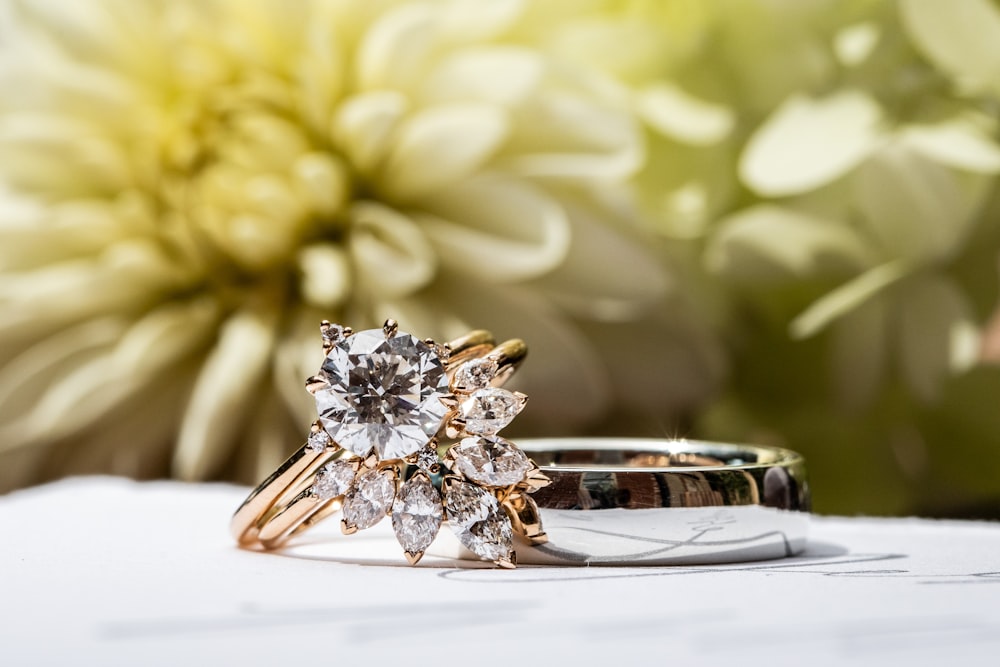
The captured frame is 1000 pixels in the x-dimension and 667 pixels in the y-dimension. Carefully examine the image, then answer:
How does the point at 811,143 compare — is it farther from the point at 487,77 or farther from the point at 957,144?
the point at 487,77

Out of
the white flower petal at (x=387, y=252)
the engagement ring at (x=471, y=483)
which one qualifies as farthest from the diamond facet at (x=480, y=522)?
the white flower petal at (x=387, y=252)

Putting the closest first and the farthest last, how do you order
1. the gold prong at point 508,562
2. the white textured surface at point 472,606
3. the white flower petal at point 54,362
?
the white textured surface at point 472,606
the gold prong at point 508,562
the white flower petal at point 54,362

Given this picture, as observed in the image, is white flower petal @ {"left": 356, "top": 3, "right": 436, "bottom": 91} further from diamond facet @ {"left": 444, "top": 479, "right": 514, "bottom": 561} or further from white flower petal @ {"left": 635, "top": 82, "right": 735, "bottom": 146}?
diamond facet @ {"left": 444, "top": 479, "right": 514, "bottom": 561}

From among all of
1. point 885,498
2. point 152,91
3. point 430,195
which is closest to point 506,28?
point 430,195

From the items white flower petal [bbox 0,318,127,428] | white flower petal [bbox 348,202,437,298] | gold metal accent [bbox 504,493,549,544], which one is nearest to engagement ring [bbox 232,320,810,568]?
gold metal accent [bbox 504,493,549,544]

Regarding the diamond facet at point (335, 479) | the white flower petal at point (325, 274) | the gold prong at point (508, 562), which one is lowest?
the gold prong at point (508, 562)

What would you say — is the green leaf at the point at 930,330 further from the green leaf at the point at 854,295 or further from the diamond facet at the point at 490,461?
the diamond facet at the point at 490,461
